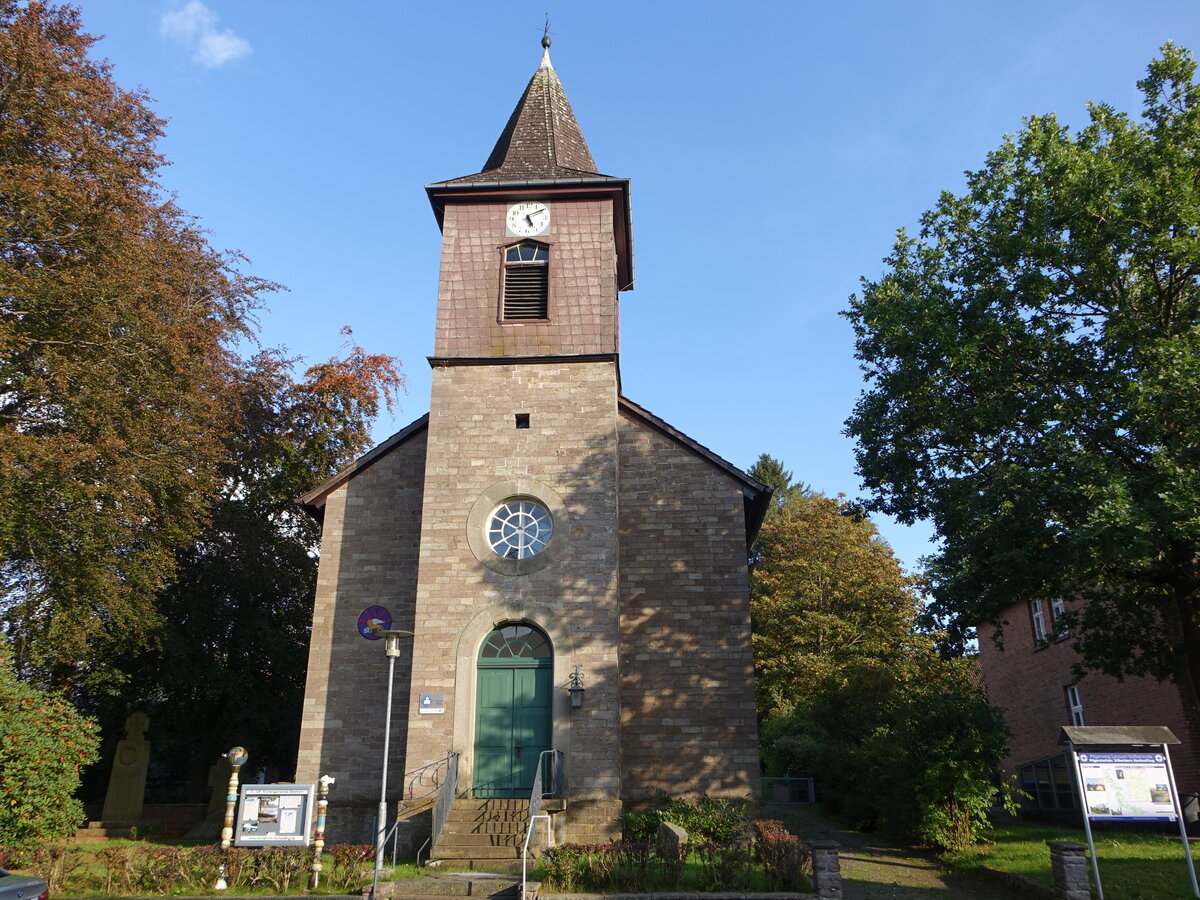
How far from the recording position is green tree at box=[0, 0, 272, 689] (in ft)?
53.5

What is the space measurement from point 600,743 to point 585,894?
4772mm

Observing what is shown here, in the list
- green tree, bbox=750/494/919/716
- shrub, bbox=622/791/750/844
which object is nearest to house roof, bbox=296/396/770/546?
shrub, bbox=622/791/750/844

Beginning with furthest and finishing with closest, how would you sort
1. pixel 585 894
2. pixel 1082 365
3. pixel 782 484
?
pixel 782 484
pixel 1082 365
pixel 585 894

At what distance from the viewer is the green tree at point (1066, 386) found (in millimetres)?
13445

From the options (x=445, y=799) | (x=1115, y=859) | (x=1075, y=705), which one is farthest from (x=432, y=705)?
(x=1075, y=705)

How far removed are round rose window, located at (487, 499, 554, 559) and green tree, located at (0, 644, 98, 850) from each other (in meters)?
7.58

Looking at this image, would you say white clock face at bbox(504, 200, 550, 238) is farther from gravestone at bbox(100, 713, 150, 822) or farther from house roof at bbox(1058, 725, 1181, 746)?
gravestone at bbox(100, 713, 150, 822)

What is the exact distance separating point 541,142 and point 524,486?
946cm

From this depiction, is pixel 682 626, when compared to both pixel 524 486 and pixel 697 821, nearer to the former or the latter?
pixel 697 821

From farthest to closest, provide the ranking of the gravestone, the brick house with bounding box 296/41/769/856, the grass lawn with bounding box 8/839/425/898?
the gravestone → the brick house with bounding box 296/41/769/856 → the grass lawn with bounding box 8/839/425/898

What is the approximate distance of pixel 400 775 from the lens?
1677cm

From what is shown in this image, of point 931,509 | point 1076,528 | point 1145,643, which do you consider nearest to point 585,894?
point 1076,528

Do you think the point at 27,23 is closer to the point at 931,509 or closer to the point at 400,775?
the point at 400,775

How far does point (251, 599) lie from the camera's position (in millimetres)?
24938
